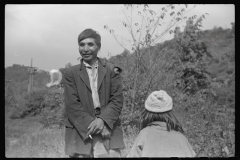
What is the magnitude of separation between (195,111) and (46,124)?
3.98 m

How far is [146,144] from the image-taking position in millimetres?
2316

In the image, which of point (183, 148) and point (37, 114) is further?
point (37, 114)

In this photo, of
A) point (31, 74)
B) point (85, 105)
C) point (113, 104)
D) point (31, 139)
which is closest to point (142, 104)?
point (31, 74)

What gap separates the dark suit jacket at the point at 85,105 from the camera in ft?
8.04

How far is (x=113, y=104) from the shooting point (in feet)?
8.45

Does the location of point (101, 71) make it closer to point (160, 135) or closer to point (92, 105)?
point (92, 105)

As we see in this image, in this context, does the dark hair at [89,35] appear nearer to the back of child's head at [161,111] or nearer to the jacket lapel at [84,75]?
the jacket lapel at [84,75]

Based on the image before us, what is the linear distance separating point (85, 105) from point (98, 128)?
273 mm

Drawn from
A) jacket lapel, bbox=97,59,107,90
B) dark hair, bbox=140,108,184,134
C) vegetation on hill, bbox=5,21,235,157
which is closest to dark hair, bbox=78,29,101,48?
jacket lapel, bbox=97,59,107,90

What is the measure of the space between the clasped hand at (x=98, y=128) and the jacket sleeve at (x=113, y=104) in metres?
0.05

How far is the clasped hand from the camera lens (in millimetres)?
2408
